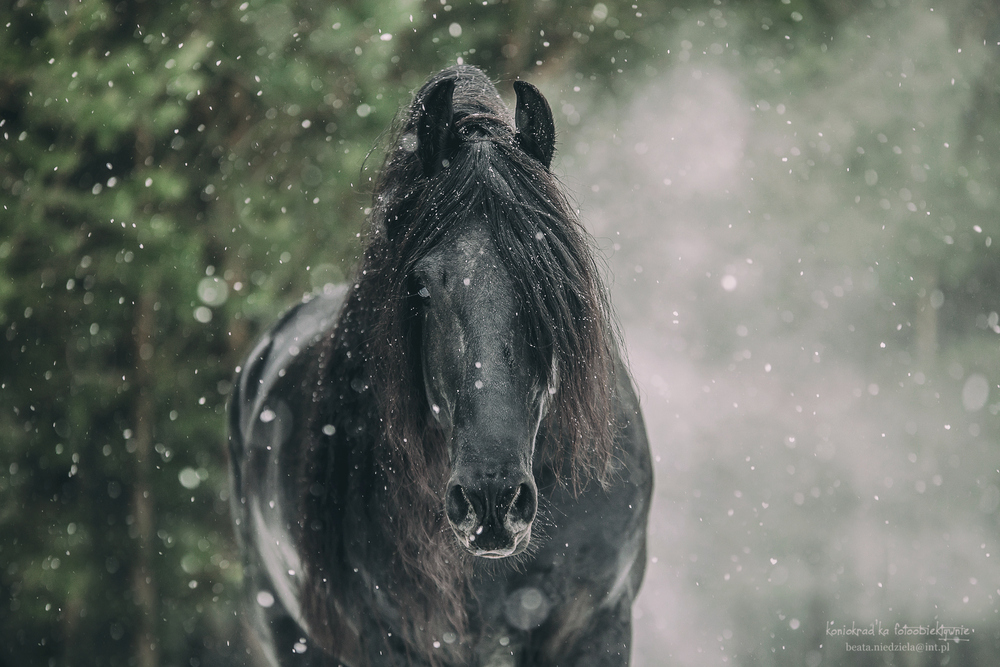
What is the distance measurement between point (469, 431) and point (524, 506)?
0.14 m

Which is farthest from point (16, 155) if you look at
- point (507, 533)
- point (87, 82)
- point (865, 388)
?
point (865, 388)

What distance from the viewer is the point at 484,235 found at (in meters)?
1.25

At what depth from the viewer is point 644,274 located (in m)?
5.21

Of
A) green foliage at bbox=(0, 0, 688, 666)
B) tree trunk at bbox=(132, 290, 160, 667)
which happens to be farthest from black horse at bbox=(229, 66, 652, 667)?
tree trunk at bbox=(132, 290, 160, 667)

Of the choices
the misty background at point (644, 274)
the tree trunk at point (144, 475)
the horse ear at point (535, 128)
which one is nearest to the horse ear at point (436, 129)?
the horse ear at point (535, 128)

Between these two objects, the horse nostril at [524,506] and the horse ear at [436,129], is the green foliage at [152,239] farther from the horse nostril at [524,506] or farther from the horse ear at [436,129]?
the horse nostril at [524,506]

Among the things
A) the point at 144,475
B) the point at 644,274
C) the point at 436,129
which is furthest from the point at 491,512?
the point at 644,274

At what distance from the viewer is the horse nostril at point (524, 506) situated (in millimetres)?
1110

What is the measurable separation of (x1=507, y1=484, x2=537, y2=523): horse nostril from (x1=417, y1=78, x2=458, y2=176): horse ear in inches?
23.8

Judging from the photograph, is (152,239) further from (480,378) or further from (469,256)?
(480,378)

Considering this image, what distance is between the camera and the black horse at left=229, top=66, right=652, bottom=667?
3.82 feet

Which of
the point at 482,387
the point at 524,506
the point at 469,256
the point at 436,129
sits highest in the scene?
the point at 436,129

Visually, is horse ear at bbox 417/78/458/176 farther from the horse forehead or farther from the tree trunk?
the tree trunk

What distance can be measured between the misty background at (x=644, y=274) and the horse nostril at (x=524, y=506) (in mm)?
2455
